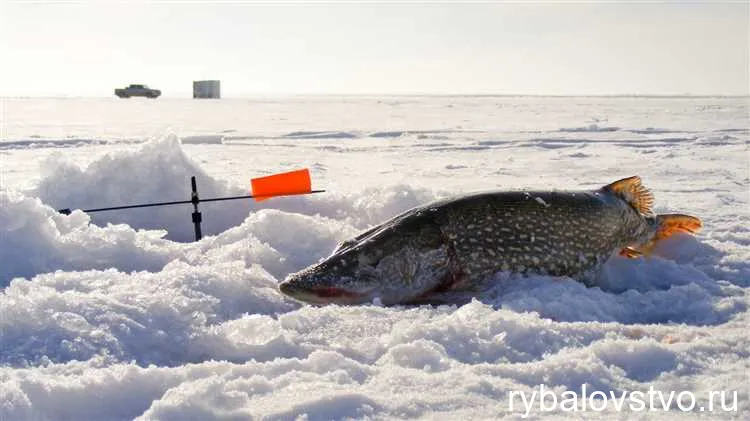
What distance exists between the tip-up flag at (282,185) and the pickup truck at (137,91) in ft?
211

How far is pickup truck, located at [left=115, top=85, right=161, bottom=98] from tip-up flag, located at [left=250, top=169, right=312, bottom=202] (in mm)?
64372

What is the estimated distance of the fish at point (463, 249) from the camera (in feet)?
13.1

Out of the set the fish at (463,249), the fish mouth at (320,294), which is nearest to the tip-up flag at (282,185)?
the fish at (463,249)

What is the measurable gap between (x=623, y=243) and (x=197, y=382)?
3.12 m

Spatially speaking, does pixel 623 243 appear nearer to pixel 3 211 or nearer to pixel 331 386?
pixel 331 386

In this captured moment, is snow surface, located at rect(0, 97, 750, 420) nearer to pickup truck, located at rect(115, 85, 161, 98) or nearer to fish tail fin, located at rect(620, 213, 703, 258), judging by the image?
fish tail fin, located at rect(620, 213, 703, 258)

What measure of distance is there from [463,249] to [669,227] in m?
1.76

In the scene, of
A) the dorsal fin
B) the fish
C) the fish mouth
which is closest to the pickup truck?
the dorsal fin

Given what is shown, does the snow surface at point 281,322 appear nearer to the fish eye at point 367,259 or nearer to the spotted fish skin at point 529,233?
the spotted fish skin at point 529,233

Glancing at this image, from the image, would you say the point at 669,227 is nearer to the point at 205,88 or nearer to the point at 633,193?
the point at 633,193

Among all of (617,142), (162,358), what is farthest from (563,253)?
(617,142)

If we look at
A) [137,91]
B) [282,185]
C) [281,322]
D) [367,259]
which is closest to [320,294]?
[367,259]

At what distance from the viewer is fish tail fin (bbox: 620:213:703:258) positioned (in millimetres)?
4957

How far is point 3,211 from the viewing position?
4473 mm
